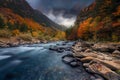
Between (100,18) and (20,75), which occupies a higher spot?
(100,18)

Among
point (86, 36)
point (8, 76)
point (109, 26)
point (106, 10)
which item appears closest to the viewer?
point (8, 76)

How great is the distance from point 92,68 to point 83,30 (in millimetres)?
47467

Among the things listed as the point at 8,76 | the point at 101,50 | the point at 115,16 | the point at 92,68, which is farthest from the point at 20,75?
the point at 115,16

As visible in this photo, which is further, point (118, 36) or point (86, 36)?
point (86, 36)

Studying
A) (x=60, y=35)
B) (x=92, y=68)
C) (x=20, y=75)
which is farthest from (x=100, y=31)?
(x=60, y=35)

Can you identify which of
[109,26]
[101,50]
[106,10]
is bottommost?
[101,50]

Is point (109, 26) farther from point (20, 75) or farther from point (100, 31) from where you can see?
point (20, 75)

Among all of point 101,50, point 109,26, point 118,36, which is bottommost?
point 101,50

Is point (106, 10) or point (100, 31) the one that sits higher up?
point (106, 10)

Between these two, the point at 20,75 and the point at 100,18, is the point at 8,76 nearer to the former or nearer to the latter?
the point at 20,75

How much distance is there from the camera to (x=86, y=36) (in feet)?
199

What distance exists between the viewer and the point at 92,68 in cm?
1623

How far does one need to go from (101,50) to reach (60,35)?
10185 cm

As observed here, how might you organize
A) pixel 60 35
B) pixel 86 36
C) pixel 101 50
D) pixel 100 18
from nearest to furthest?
1. pixel 101 50
2. pixel 100 18
3. pixel 86 36
4. pixel 60 35
